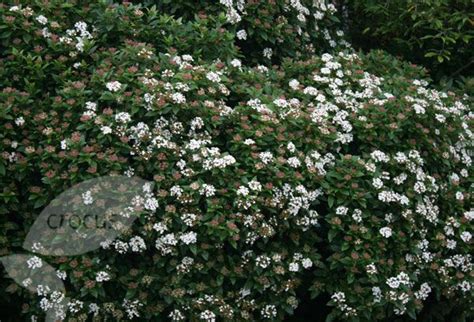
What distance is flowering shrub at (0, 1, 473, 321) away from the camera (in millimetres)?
3365

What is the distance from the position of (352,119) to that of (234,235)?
1.03 metres

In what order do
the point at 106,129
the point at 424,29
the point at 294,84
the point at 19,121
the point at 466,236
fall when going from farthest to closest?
1. the point at 424,29
2. the point at 294,84
3. the point at 466,236
4. the point at 19,121
5. the point at 106,129

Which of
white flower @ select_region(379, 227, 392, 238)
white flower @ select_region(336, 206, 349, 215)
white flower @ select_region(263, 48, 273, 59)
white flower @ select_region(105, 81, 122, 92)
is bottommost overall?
white flower @ select_region(379, 227, 392, 238)

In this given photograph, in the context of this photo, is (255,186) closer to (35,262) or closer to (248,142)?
(248,142)

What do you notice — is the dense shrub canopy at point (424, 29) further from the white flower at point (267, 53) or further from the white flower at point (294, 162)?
the white flower at point (294, 162)

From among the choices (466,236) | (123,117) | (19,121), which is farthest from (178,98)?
(466,236)

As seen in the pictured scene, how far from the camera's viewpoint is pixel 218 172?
340cm

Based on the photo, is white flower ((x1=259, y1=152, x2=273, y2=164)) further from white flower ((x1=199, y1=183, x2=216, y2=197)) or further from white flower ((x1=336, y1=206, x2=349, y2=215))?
white flower ((x1=336, y1=206, x2=349, y2=215))

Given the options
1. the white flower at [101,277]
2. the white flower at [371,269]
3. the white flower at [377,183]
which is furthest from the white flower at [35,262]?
the white flower at [377,183]

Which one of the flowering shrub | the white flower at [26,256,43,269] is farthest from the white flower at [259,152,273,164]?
the white flower at [26,256,43,269]

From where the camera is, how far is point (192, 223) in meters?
3.29

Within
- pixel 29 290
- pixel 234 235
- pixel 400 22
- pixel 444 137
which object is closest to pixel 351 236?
pixel 234 235

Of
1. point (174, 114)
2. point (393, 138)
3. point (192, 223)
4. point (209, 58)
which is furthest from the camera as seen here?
point (209, 58)

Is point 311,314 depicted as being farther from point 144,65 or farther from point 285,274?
point 144,65
